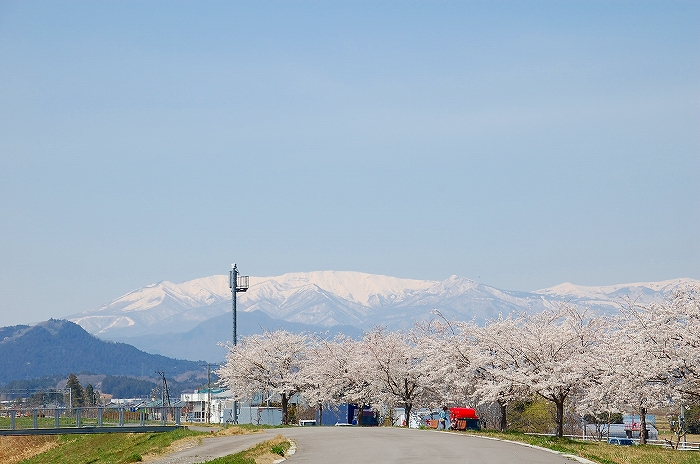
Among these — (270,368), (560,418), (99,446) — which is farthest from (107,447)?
(560,418)

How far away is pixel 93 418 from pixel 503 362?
30442mm

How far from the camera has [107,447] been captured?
52062 millimetres

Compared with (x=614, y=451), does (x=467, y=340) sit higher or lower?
higher

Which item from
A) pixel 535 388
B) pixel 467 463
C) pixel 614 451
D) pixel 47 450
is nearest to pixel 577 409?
pixel 535 388

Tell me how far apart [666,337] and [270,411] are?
46908mm

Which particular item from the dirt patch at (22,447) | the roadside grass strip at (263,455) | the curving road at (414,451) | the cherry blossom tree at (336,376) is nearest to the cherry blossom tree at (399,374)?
the cherry blossom tree at (336,376)

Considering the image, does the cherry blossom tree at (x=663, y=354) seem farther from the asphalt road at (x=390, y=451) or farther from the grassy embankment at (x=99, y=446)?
the grassy embankment at (x=99, y=446)

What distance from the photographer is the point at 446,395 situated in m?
55.2

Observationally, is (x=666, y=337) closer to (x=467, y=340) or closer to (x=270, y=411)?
(x=467, y=340)

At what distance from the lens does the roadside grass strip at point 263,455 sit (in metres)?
25.0

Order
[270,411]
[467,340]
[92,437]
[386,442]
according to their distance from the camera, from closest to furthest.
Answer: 1. [386,442]
2. [467,340]
3. [92,437]
4. [270,411]

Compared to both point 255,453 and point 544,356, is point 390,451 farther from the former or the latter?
point 544,356

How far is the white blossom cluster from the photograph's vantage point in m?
36.2

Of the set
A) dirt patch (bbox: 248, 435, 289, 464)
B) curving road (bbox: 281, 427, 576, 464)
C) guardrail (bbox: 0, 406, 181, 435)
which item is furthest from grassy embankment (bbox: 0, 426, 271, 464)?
curving road (bbox: 281, 427, 576, 464)
